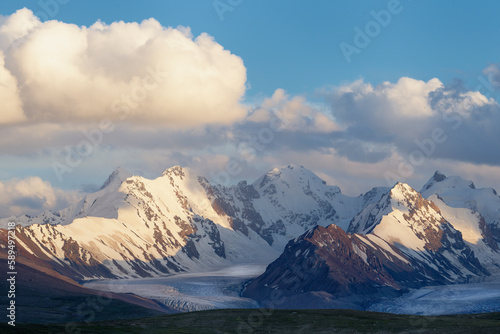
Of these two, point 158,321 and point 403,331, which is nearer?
point 403,331

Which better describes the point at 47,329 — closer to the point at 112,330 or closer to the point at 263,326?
the point at 112,330

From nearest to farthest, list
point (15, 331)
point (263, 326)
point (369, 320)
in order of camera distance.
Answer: point (15, 331), point (263, 326), point (369, 320)

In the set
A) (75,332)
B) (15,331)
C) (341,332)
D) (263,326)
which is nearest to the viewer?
(15,331)

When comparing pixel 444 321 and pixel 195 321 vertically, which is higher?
pixel 195 321

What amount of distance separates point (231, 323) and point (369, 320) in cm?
3547

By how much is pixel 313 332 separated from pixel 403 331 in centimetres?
1983

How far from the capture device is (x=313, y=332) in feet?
577

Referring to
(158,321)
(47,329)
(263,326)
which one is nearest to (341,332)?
(263,326)

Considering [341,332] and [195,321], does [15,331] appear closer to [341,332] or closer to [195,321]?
[195,321]

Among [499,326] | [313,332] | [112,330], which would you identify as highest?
[112,330]

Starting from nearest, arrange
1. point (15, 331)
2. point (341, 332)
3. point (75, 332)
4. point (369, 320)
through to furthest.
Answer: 1. point (15, 331)
2. point (75, 332)
3. point (341, 332)
4. point (369, 320)

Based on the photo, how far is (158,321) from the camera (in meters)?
196

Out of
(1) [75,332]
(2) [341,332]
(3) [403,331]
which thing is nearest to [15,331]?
(1) [75,332]

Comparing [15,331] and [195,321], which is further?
[195,321]
